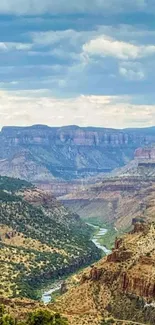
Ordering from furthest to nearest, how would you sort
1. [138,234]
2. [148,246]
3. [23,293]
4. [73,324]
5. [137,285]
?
1. [23,293]
2. [138,234]
3. [148,246]
4. [137,285]
5. [73,324]

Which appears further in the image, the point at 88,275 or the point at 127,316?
the point at 88,275

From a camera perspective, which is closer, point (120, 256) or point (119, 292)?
point (119, 292)

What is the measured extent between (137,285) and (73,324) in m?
17.8

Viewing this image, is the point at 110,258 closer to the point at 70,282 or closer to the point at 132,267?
the point at 132,267

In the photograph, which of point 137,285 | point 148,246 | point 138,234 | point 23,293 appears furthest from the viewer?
point 23,293

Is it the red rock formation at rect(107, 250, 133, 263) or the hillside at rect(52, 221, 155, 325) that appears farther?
the red rock formation at rect(107, 250, 133, 263)

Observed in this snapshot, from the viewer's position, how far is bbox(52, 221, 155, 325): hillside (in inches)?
5305

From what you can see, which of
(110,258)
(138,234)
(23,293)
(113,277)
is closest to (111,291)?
(113,277)

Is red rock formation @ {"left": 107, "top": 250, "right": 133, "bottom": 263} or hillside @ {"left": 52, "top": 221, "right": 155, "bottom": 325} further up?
red rock formation @ {"left": 107, "top": 250, "right": 133, "bottom": 263}

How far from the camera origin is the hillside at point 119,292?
442 feet

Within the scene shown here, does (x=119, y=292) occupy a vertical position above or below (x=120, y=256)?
below

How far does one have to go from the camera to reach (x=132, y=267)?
14425cm

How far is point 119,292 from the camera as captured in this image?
143000 mm

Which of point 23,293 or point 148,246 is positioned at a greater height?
point 148,246
